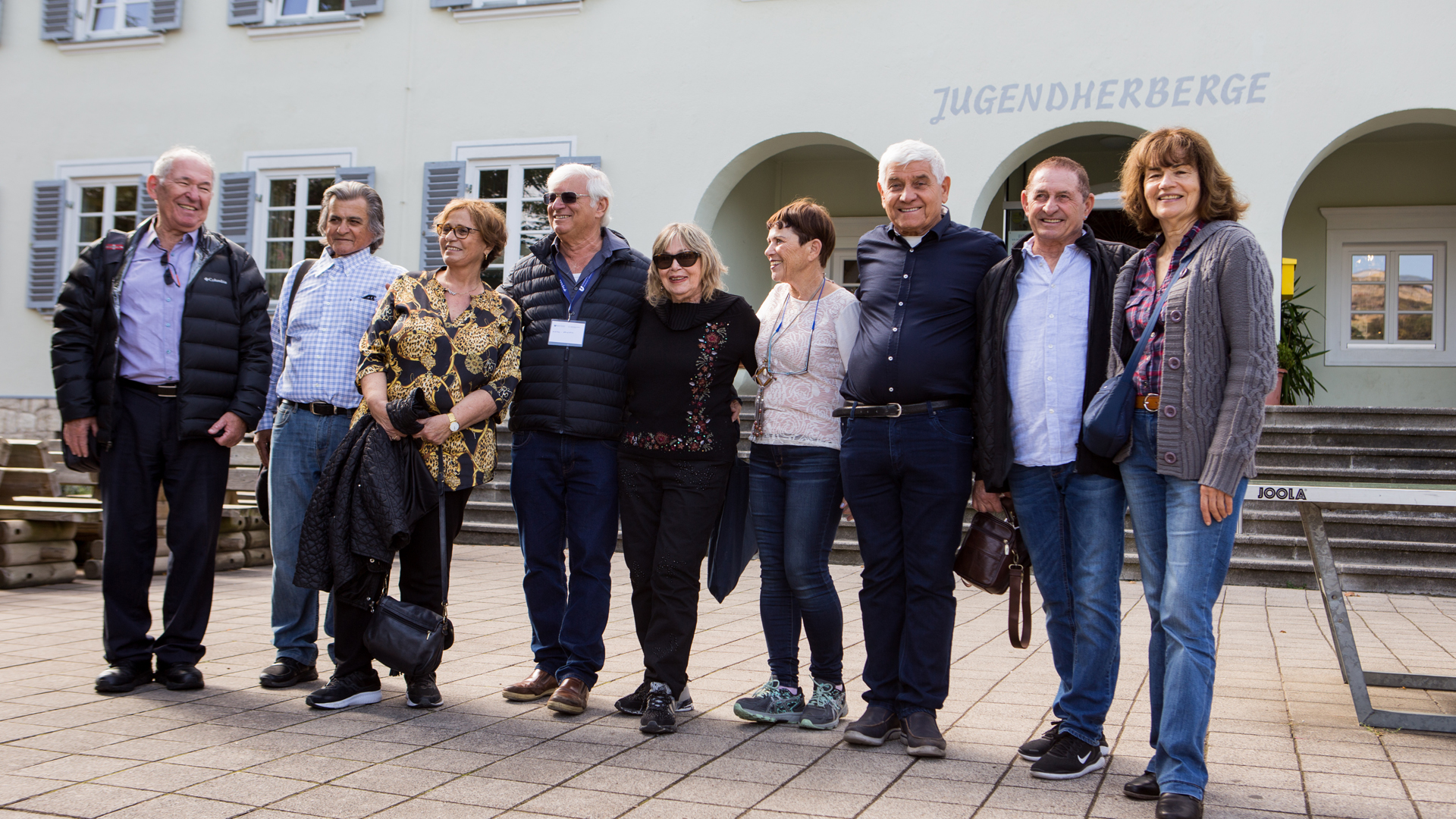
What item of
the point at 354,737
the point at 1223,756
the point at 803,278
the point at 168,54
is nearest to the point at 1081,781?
the point at 1223,756

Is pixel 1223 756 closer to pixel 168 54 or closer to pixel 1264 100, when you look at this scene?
pixel 1264 100

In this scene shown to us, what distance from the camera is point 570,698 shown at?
4316 mm

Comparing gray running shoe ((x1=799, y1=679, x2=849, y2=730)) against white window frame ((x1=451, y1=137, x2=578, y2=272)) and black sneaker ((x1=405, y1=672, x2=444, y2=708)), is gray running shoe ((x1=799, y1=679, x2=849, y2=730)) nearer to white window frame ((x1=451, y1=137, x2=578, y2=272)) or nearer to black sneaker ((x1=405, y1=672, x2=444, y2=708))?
black sneaker ((x1=405, y1=672, x2=444, y2=708))

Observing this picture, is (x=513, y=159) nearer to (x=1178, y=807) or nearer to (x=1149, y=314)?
(x=1149, y=314)

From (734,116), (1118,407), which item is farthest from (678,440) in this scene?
(734,116)

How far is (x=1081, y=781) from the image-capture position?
3.57 meters

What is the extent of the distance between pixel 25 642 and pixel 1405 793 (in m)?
5.63

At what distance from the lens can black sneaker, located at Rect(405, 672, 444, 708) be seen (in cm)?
441

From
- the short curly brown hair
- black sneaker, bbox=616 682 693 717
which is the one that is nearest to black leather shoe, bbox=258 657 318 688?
black sneaker, bbox=616 682 693 717

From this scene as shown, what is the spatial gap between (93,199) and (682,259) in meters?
12.5

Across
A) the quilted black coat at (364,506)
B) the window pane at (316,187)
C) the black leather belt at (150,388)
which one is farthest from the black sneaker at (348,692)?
the window pane at (316,187)

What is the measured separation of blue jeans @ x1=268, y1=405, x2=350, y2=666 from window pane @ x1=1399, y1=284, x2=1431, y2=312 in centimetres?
1253

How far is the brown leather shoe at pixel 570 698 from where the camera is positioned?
4293mm

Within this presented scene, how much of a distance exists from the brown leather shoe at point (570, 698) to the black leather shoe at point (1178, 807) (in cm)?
202
